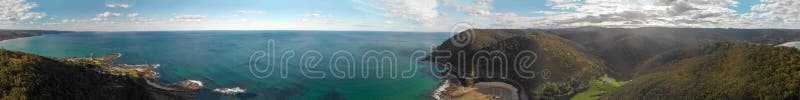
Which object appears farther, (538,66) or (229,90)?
(538,66)

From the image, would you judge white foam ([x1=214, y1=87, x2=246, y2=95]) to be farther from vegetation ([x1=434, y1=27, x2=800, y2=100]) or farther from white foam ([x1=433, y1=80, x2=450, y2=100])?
vegetation ([x1=434, y1=27, x2=800, y2=100])

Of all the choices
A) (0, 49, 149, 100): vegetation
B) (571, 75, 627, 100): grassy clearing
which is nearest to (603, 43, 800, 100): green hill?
(571, 75, 627, 100): grassy clearing

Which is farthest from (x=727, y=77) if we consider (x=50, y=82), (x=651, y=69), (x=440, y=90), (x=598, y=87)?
(x=50, y=82)

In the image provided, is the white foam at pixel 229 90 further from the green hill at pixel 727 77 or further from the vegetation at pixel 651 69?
the green hill at pixel 727 77

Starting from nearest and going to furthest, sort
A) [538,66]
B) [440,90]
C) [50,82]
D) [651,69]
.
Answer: [50,82] → [440,90] → [651,69] → [538,66]

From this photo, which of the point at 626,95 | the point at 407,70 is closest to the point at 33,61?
the point at 407,70

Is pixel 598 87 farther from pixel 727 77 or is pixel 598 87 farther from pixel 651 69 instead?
pixel 727 77

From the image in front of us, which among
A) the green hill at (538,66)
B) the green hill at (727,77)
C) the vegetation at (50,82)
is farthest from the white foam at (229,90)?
the green hill at (727,77)
